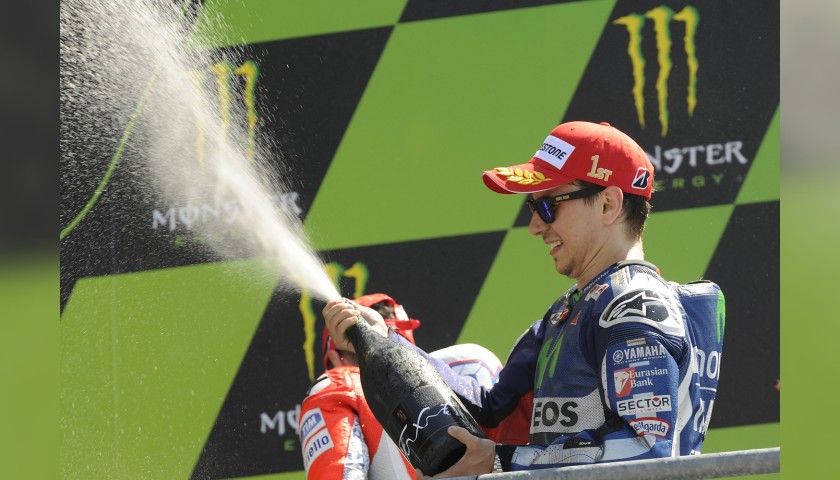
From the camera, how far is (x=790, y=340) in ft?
2.75

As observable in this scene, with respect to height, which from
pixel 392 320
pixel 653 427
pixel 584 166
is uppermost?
pixel 584 166

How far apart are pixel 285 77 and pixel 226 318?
0.73 m

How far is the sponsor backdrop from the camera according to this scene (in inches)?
126

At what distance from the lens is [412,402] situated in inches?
79.2

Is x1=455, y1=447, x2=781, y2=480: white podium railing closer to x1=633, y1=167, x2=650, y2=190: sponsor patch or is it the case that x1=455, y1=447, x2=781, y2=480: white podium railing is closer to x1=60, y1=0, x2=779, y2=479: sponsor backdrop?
x1=633, y1=167, x2=650, y2=190: sponsor patch

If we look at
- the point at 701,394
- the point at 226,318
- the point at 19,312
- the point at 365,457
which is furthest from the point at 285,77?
the point at 19,312

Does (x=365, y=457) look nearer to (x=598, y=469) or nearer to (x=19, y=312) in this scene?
(x=598, y=469)

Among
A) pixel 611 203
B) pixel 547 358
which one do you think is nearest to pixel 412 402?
pixel 547 358

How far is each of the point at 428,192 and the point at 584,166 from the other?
1.22 metres

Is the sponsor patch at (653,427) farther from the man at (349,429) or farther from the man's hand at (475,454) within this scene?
the man at (349,429)

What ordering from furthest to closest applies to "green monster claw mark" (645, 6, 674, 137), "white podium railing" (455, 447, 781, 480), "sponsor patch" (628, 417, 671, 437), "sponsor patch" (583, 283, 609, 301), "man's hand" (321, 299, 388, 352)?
1. "green monster claw mark" (645, 6, 674, 137)
2. "man's hand" (321, 299, 388, 352)
3. "sponsor patch" (583, 283, 609, 301)
4. "sponsor patch" (628, 417, 671, 437)
5. "white podium railing" (455, 447, 781, 480)

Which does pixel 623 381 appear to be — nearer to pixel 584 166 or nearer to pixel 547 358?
pixel 547 358

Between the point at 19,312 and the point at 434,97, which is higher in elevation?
the point at 19,312

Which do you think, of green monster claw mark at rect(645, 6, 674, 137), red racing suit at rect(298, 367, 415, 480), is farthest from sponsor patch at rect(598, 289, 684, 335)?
green monster claw mark at rect(645, 6, 674, 137)
